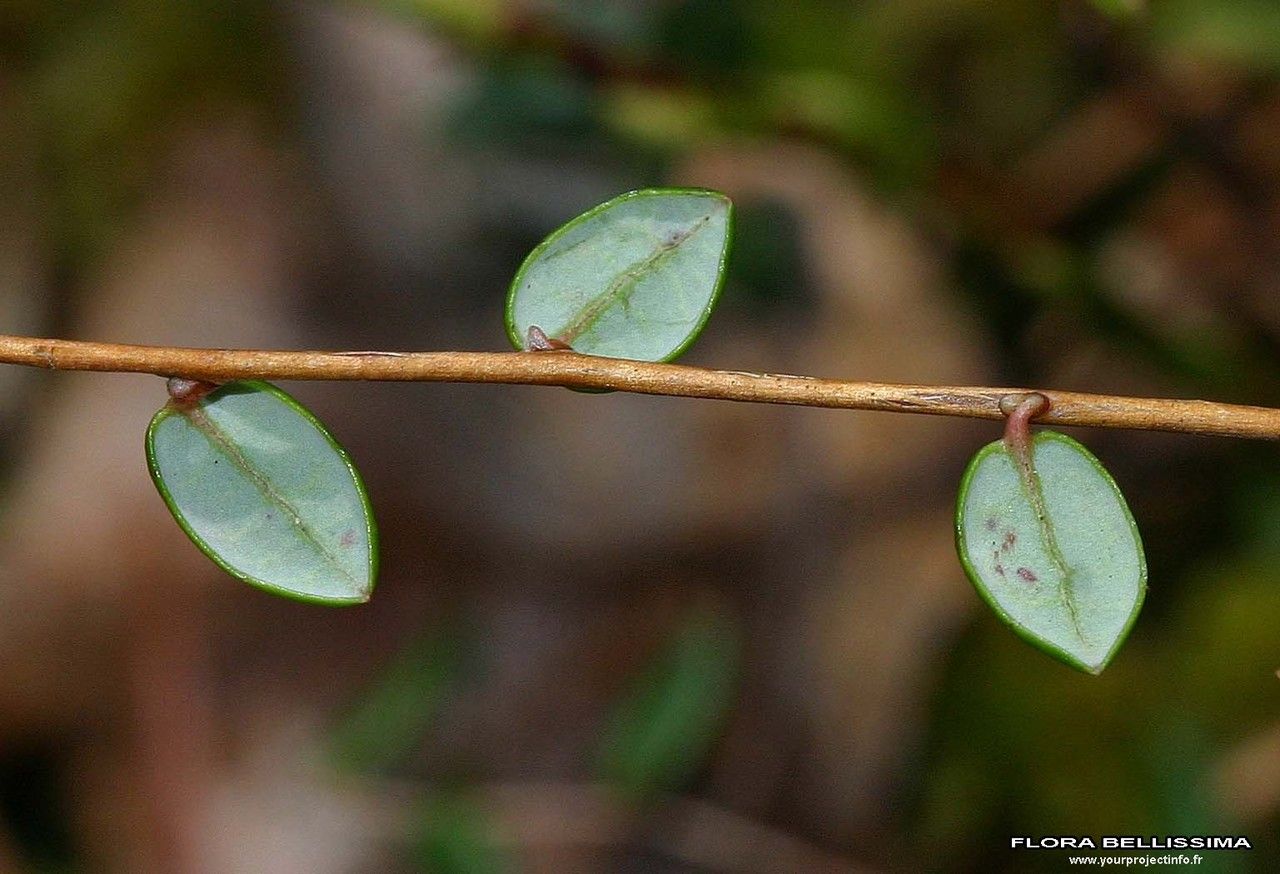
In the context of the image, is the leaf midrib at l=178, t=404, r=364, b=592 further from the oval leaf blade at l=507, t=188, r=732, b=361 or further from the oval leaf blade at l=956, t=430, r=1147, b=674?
the oval leaf blade at l=956, t=430, r=1147, b=674

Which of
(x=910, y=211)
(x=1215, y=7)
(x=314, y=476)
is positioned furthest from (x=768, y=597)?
(x=314, y=476)

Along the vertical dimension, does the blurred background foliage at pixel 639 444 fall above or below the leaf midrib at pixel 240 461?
above

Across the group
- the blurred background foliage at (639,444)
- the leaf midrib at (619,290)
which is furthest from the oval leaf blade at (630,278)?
the blurred background foliage at (639,444)

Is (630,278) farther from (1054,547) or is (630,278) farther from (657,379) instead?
(1054,547)

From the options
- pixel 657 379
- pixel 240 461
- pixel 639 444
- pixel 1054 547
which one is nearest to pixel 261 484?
pixel 240 461

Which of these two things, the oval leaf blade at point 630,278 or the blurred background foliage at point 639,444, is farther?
the blurred background foliage at point 639,444

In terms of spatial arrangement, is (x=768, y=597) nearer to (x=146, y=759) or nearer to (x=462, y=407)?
(x=462, y=407)

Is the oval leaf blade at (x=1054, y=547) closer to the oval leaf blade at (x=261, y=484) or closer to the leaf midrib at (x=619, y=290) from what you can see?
the leaf midrib at (x=619, y=290)
